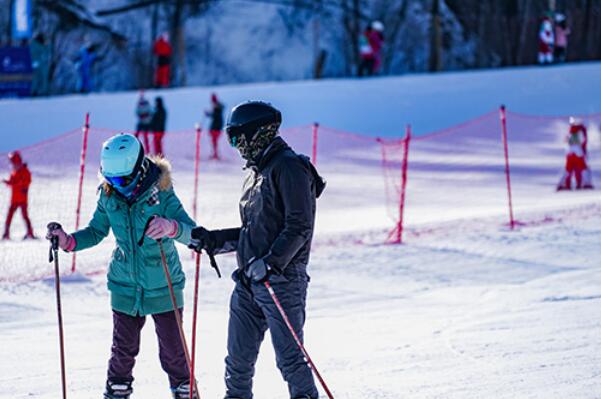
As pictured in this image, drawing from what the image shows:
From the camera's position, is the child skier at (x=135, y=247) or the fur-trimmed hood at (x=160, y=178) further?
the fur-trimmed hood at (x=160, y=178)

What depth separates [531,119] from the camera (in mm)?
27672

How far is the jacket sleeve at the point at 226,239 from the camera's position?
223 inches

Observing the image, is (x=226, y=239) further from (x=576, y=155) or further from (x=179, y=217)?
(x=576, y=155)

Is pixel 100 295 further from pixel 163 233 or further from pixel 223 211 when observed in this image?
pixel 223 211

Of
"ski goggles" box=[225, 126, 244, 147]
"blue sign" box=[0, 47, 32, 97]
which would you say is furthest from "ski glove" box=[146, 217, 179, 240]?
"blue sign" box=[0, 47, 32, 97]

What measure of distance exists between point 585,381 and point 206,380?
7.27ft

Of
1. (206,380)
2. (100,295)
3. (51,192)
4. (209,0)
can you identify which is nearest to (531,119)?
(209,0)

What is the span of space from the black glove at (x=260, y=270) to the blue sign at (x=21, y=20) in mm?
21885

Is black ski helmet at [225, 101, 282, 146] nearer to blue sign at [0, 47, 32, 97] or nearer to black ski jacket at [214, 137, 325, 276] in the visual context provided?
black ski jacket at [214, 137, 325, 276]

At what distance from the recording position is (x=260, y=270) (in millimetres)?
5328

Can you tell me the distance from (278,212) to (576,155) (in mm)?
13947

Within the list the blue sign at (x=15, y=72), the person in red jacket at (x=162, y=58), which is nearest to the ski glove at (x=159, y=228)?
the blue sign at (x=15, y=72)

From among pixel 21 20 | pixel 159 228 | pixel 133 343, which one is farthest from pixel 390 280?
pixel 21 20

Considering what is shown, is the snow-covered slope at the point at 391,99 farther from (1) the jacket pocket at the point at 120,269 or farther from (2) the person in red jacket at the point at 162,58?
(1) the jacket pocket at the point at 120,269
